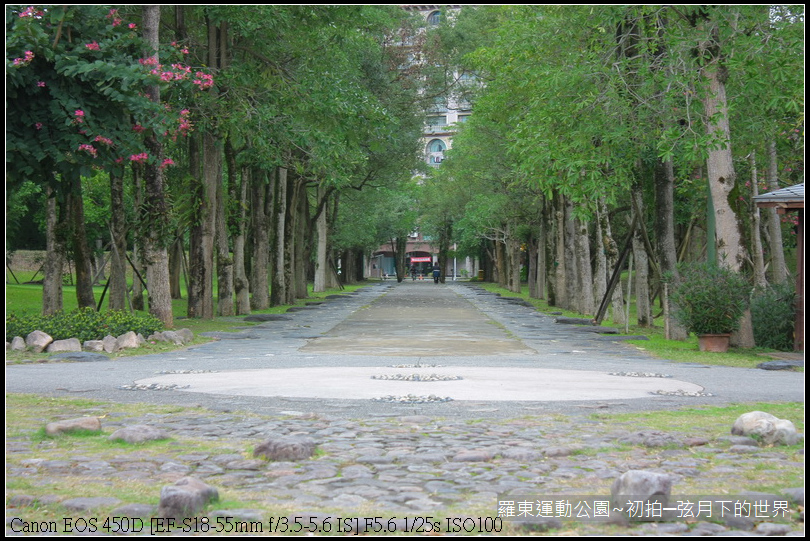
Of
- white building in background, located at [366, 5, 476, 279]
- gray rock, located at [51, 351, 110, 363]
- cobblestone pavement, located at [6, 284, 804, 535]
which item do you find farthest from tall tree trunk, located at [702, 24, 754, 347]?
white building in background, located at [366, 5, 476, 279]

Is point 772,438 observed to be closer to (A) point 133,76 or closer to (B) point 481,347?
(B) point 481,347

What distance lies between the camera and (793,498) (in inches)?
195

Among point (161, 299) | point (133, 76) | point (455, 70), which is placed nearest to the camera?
point (133, 76)

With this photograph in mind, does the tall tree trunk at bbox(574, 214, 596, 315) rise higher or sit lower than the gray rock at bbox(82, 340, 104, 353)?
higher

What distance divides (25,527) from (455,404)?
5452 mm

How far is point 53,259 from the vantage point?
75.0 feet

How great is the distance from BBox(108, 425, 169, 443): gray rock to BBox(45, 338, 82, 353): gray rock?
9.32 meters

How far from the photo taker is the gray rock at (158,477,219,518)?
15.3 ft

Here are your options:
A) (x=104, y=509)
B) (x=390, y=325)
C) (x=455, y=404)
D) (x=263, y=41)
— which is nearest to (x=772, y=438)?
(x=455, y=404)

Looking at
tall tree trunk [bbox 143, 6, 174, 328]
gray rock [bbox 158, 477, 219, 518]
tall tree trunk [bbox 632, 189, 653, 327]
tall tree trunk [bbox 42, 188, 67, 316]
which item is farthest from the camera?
tall tree trunk [bbox 632, 189, 653, 327]

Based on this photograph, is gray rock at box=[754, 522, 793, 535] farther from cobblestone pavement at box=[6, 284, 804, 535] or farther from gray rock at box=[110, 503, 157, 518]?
gray rock at box=[110, 503, 157, 518]

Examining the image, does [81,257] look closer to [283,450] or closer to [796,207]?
[796,207]

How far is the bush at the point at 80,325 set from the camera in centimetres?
1634

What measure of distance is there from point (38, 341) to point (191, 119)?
31.3 ft
